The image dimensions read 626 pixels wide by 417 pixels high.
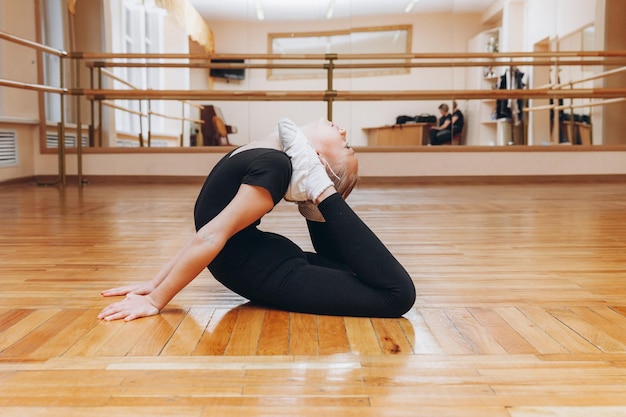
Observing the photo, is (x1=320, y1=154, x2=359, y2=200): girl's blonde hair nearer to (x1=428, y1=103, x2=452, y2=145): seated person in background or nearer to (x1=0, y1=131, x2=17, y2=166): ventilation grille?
(x1=0, y1=131, x2=17, y2=166): ventilation grille

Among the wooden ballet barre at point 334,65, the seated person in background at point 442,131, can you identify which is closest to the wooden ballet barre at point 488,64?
the wooden ballet barre at point 334,65

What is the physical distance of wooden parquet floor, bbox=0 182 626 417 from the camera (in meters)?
0.79

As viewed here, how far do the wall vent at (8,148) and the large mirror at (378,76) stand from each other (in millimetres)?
722

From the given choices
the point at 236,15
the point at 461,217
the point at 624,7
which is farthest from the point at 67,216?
the point at 624,7

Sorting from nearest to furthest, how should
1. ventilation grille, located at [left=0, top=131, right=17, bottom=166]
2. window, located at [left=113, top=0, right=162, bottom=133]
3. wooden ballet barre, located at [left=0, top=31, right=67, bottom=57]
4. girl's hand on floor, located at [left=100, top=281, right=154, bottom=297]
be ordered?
1. girl's hand on floor, located at [left=100, top=281, right=154, bottom=297]
2. wooden ballet barre, located at [left=0, top=31, right=67, bottom=57]
3. ventilation grille, located at [left=0, top=131, right=17, bottom=166]
4. window, located at [left=113, top=0, right=162, bottom=133]

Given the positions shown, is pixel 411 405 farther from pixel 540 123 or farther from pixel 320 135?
pixel 540 123

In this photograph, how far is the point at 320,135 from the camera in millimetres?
1256

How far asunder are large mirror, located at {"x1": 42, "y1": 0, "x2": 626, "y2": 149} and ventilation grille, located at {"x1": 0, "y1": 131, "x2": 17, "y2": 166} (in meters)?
0.72

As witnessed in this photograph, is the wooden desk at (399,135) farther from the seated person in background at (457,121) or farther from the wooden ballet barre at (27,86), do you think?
the wooden ballet barre at (27,86)

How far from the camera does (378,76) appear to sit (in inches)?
227

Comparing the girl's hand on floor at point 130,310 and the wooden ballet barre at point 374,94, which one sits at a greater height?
the wooden ballet barre at point 374,94

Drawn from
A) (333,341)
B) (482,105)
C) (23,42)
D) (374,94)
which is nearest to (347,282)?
(333,341)

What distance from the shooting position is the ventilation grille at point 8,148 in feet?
14.1

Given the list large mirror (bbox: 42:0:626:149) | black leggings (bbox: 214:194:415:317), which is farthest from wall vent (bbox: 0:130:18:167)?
black leggings (bbox: 214:194:415:317)
